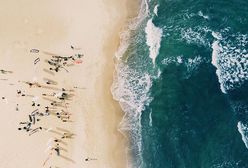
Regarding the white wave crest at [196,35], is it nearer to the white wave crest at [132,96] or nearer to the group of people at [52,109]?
the white wave crest at [132,96]

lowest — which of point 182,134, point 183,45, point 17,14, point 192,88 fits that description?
point 182,134

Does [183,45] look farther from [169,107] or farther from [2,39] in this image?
[2,39]

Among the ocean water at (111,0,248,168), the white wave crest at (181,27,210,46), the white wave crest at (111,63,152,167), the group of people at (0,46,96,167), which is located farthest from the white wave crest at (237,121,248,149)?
the group of people at (0,46,96,167)

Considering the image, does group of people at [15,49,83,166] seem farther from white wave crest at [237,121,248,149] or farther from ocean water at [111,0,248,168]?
white wave crest at [237,121,248,149]

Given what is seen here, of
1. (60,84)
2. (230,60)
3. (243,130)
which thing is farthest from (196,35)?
(60,84)

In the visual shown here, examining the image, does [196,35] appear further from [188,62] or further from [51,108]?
[51,108]

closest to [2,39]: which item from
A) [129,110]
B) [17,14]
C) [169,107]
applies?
[17,14]

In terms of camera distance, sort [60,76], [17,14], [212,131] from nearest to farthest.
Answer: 1. [212,131]
2. [60,76]
3. [17,14]
